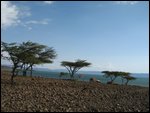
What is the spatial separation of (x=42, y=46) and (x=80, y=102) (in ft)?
83.2

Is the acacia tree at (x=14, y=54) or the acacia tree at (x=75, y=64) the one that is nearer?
the acacia tree at (x=14, y=54)

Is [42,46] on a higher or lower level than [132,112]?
higher

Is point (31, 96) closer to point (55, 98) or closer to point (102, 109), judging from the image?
point (55, 98)

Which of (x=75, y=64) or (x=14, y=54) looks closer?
(x=14, y=54)

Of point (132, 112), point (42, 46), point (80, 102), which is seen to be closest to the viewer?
point (132, 112)

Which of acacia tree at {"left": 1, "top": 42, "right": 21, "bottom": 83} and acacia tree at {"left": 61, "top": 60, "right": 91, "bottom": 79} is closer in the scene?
acacia tree at {"left": 1, "top": 42, "right": 21, "bottom": 83}

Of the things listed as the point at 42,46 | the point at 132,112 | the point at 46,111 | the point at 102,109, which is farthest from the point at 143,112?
the point at 42,46

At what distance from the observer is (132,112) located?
1556cm

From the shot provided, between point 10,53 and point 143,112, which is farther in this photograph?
point 10,53

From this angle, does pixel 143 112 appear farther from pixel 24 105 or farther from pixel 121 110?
pixel 24 105

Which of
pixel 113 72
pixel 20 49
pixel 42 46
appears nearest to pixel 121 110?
pixel 20 49

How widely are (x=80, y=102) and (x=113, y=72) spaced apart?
31.6m

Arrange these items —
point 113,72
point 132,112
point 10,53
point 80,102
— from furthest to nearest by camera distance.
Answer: point 113,72 < point 10,53 < point 80,102 < point 132,112

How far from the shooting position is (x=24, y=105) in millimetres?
15102
